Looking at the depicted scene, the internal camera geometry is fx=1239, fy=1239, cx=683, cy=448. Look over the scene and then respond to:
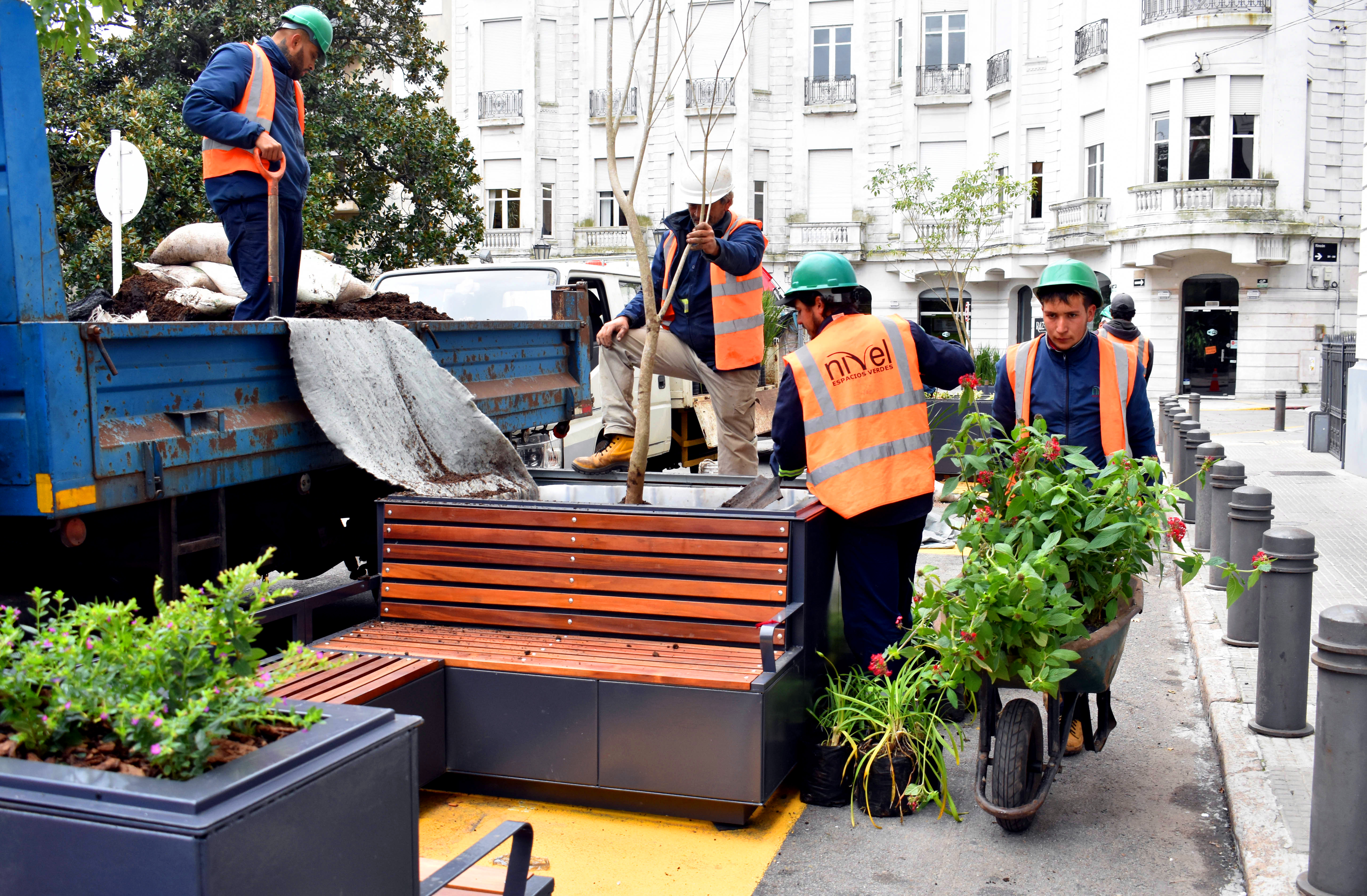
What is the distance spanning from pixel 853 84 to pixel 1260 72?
13.7 meters

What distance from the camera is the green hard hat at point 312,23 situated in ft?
18.8

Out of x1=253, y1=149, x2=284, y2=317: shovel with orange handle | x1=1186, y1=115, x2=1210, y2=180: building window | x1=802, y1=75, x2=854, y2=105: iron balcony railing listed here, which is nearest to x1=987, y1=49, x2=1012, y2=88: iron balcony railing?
x1=802, y1=75, x2=854, y2=105: iron balcony railing

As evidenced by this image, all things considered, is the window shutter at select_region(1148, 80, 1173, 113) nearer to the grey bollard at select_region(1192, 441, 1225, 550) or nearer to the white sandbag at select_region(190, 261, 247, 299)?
the grey bollard at select_region(1192, 441, 1225, 550)

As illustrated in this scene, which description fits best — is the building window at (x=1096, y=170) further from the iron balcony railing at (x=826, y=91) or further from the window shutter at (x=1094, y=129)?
the iron balcony railing at (x=826, y=91)

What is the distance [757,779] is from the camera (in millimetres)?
3789

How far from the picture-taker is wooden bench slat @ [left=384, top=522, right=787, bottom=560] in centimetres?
416

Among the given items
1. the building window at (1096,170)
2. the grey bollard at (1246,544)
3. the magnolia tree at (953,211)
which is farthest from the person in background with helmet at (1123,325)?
the building window at (1096,170)

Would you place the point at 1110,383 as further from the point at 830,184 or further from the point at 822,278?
the point at 830,184

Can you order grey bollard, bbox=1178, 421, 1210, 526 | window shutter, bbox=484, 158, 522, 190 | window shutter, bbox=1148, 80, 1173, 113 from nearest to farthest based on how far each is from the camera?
grey bollard, bbox=1178, 421, 1210, 526 < window shutter, bbox=1148, 80, 1173, 113 < window shutter, bbox=484, 158, 522, 190

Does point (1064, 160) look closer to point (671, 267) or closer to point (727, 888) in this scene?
point (671, 267)

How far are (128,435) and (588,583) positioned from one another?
159 cm

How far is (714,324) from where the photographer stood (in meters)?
6.24

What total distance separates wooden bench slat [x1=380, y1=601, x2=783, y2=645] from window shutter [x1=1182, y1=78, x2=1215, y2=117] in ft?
97.5

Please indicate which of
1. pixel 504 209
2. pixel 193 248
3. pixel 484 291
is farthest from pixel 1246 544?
pixel 504 209
